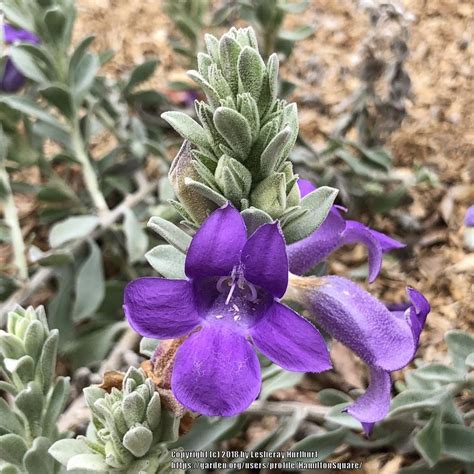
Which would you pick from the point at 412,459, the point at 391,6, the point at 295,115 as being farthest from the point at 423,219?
the point at 295,115

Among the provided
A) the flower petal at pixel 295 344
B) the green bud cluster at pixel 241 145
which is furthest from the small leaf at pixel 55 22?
the flower petal at pixel 295 344

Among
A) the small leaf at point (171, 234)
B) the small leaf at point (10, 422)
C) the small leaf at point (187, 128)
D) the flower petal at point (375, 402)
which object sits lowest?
the small leaf at point (10, 422)

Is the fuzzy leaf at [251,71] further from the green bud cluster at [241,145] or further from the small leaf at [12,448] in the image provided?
the small leaf at [12,448]

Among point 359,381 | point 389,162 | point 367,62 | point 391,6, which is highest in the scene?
point 391,6

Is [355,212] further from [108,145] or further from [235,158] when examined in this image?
[235,158]

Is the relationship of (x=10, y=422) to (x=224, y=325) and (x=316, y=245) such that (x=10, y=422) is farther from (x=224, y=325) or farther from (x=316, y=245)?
(x=316, y=245)

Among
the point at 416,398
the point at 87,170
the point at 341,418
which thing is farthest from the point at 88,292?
the point at 416,398
